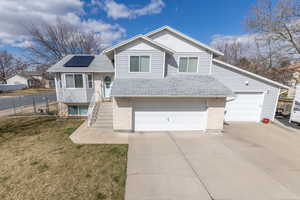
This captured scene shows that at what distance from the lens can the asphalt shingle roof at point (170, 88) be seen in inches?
281

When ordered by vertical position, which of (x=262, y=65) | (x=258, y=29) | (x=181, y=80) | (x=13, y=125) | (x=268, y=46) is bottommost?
(x=13, y=125)

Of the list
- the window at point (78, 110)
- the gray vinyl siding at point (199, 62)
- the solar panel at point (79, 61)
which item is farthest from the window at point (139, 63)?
the window at point (78, 110)

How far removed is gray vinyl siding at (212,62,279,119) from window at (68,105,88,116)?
11753 millimetres

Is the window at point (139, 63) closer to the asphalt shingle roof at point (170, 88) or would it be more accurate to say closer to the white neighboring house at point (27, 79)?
the asphalt shingle roof at point (170, 88)

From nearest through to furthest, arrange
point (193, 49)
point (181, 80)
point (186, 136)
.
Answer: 1. point (186, 136)
2. point (181, 80)
3. point (193, 49)

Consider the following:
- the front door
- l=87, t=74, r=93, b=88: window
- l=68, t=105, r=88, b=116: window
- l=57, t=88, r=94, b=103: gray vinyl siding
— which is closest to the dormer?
the front door

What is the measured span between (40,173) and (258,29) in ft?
66.0

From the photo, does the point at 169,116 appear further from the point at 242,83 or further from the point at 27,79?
the point at 27,79

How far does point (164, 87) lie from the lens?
25.3 feet

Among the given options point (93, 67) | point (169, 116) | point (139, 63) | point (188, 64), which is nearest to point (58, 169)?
point (169, 116)

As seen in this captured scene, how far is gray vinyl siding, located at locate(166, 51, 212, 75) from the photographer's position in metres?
9.21

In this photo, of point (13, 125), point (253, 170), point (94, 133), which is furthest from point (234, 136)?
point (13, 125)

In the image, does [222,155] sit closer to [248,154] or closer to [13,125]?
[248,154]

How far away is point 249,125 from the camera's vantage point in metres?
9.48
